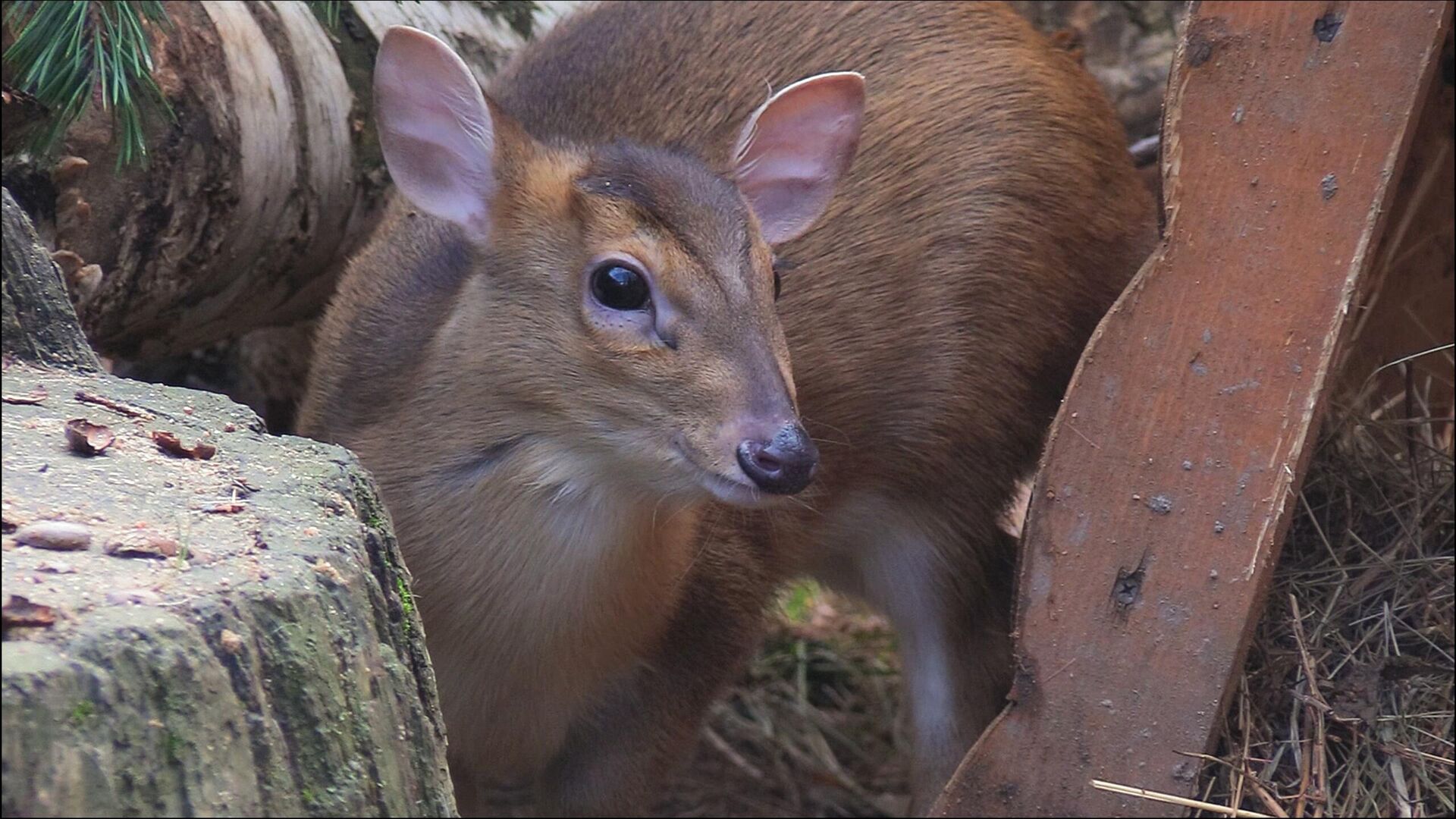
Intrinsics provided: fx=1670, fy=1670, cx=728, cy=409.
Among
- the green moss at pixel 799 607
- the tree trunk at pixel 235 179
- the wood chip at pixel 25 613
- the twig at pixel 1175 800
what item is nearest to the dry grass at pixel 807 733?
the green moss at pixel 799 607

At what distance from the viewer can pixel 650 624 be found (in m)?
3.84

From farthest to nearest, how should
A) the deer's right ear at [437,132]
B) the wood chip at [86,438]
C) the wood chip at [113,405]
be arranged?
1. the deer's right ear at [437,132]
2. the wood chip at [113,405]
3. the wood chip at [86,438]

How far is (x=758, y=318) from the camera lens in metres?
3.30

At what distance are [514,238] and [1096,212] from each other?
62.0 inches

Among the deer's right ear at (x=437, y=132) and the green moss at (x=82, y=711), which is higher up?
the green moss at (x=82, y=711)

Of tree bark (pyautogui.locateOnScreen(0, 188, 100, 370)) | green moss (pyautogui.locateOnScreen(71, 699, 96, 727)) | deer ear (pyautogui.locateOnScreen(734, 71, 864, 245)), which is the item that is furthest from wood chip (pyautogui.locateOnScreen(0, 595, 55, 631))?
deer ear (pyautogui.locateOnScreen(734, 71, 864, 245))

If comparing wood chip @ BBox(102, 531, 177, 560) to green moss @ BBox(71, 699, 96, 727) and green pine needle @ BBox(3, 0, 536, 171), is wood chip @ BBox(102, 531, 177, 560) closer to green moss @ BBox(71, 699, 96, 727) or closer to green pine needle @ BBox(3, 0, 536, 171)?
green moss @ BBox(71, 699, 96, 727)

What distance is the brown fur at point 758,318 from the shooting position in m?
3.45

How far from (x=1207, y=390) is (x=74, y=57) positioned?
7.97 feet

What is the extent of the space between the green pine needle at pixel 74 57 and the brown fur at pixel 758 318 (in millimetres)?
755

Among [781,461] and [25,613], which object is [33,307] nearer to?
[25,613]

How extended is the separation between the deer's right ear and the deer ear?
576 mm

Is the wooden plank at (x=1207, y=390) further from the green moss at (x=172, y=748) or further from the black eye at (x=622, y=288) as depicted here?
the green moss at (x=172, y=748)

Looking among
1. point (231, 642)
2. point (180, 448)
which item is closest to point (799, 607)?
point (180, 448)
